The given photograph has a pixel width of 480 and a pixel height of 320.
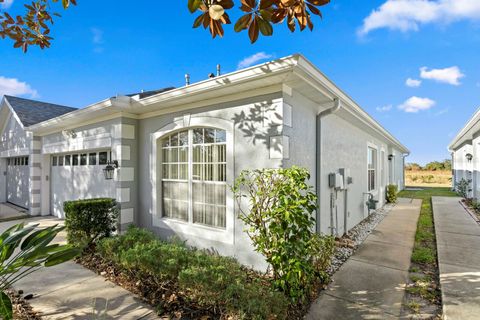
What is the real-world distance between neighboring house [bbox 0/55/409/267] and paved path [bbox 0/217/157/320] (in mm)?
1739

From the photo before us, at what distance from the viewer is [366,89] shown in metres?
9.91

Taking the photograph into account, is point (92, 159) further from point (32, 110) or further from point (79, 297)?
point (32, 110)

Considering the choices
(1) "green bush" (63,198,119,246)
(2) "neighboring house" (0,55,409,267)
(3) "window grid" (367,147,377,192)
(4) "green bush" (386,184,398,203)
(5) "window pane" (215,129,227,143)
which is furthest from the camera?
(4) "green bush" (386,184,398,203)

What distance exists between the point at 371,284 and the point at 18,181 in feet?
48.1

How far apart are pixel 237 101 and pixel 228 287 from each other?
3105 millimetres

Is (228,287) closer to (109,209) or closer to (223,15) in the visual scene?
(223,15)

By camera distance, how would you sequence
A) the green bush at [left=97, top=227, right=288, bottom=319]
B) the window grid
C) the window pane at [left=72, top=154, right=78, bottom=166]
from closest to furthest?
the green bush at [left=97, top=227, right=288, bottom=319] → the window pane at [left=72, top=154, right=78, bottom=166] → the window grid

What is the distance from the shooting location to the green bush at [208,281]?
2.72m

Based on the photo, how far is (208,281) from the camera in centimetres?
304

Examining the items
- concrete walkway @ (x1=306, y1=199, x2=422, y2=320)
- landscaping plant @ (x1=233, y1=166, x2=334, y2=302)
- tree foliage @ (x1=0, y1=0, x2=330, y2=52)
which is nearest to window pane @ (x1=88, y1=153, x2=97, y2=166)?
landscaping plant @ (x1=233, y1=166, x2=334, y2=302)

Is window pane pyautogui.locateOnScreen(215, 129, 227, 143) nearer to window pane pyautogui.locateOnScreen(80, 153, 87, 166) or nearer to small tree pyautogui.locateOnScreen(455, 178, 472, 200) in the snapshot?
window pane pyautogui.locateOnScreen(80, 153, 87, 166)

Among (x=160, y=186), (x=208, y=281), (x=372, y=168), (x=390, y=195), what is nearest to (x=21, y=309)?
(x=208, y=281)

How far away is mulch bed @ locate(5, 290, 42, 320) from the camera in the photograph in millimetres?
2992

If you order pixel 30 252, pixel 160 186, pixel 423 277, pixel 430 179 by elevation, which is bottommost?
pixel 423 277
